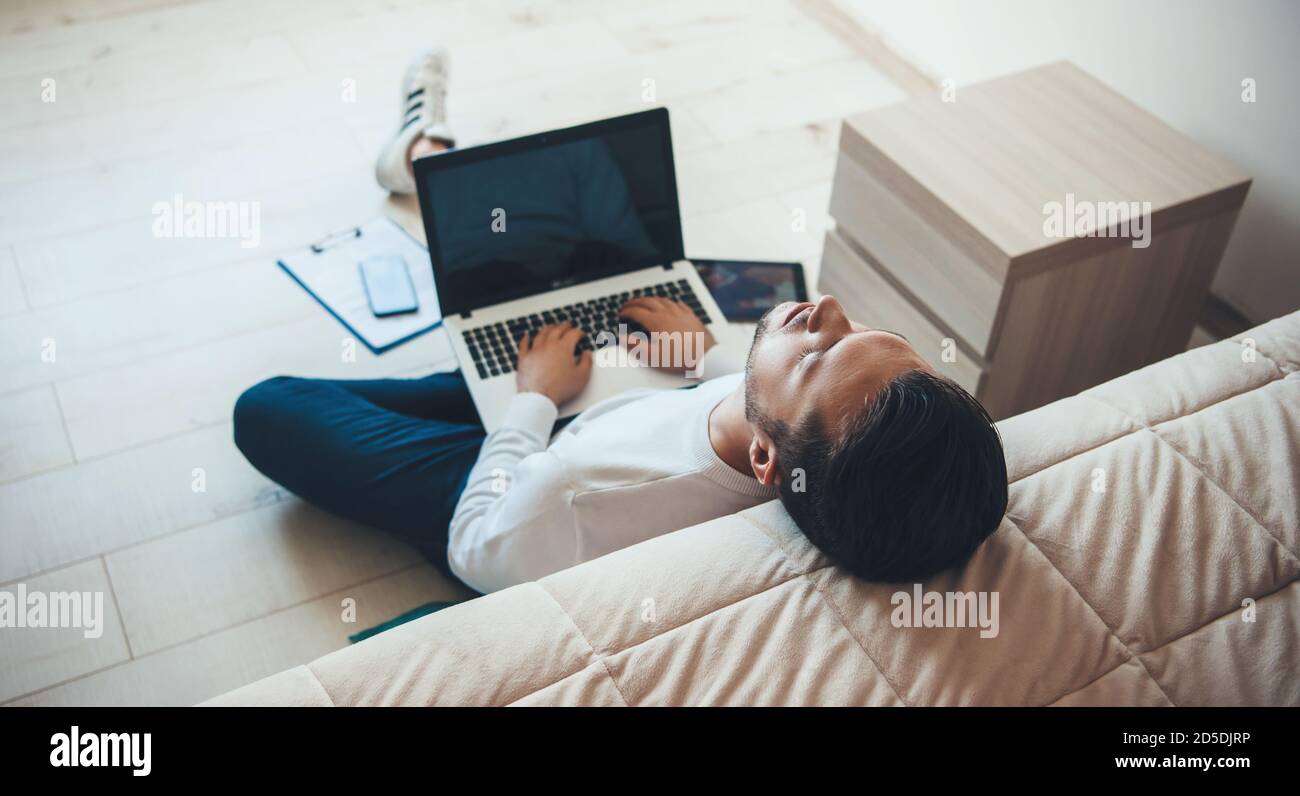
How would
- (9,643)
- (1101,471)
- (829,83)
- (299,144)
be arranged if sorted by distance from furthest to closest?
(829,83), (299,144), (9,643), (1101,471)

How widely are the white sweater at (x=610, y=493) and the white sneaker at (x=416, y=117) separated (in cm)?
117

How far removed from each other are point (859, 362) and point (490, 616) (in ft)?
1.29

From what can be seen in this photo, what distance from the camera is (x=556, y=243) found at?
1.57 metres

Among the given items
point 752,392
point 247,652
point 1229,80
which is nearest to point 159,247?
point 247,652

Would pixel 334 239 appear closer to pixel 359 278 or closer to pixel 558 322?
pixel 359 278

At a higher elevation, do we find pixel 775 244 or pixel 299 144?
pixel 299 144

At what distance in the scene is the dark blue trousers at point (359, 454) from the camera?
1483mm

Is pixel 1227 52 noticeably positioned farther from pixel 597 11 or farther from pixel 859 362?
pixel 597 11

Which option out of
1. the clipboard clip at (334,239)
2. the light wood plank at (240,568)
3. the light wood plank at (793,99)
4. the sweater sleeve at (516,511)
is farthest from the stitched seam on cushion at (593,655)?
the light wood plank at (793,99)

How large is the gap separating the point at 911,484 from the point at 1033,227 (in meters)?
0.83

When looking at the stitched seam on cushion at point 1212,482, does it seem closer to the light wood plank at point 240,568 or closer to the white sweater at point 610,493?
the white sweater at point 610,493

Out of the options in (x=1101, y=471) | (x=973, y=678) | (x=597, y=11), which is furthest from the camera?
(x=597, y=11)

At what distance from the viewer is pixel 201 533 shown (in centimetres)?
166

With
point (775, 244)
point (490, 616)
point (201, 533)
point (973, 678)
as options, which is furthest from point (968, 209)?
point (201, 533)
